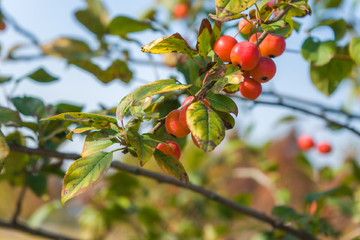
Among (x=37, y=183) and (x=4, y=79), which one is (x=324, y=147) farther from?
(x=4, y=79)

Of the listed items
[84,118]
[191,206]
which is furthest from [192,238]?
[84,118]

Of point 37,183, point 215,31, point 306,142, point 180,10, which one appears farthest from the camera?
point 180,10

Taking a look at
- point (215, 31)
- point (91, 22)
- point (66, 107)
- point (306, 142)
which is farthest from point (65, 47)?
point (306, 142)

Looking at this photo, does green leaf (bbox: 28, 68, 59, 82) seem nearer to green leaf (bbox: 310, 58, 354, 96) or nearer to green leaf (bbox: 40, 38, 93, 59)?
green leaf (bbox: 40, 38, 93, 59)

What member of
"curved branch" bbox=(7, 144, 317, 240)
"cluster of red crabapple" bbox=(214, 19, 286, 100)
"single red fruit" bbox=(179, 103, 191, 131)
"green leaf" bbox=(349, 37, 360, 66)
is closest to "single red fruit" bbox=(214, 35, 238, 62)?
"cluster of red crabapple" bbox=(214, 19, 286, 100)

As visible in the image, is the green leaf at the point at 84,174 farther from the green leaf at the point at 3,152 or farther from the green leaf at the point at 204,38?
the green leaf at the point at 204,38

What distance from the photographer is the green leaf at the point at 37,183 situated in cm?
91

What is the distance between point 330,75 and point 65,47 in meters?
1.02

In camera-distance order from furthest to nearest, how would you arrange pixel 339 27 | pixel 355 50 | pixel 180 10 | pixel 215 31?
1. pixel 180 10
2. pixel 339 27
3. pixel 355 50
4. pixel 215 31

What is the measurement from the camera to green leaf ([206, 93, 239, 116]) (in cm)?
39

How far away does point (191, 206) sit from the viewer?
2217 mm

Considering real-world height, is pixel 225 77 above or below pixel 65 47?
above

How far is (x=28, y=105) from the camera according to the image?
72 centimetres

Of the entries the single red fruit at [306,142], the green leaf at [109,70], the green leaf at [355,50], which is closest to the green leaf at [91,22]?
the green leaf at [109,70]
